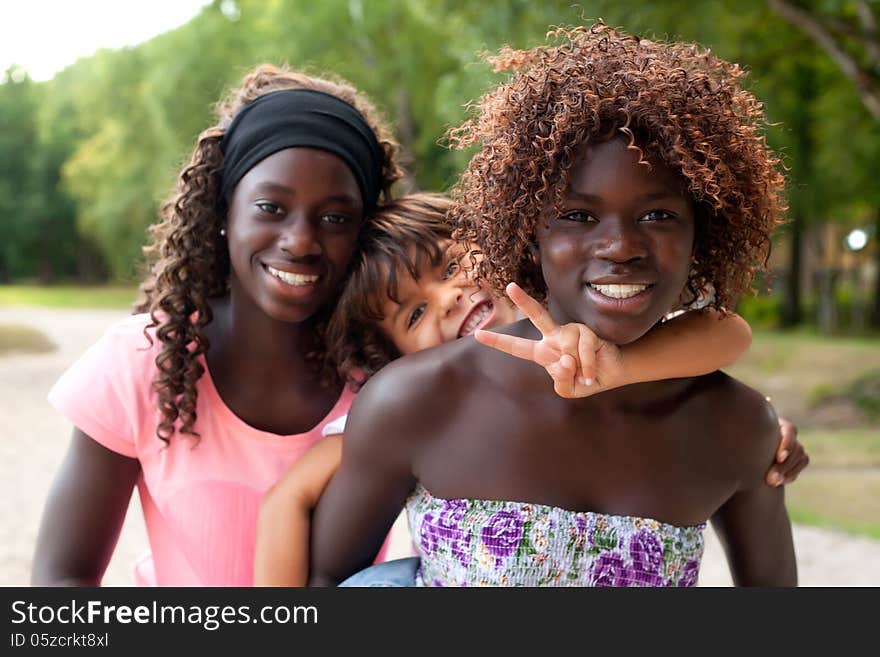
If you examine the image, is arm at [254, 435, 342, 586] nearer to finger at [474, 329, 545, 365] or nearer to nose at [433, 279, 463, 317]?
nose at [433, 279, 463, 317]

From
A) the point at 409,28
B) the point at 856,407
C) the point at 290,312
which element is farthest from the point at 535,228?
the point at 409,28

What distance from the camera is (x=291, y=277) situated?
2045mm

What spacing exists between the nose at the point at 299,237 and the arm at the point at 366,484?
356 mm

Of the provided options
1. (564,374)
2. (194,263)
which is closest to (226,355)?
(194,263)

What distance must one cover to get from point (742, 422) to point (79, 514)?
1.45 m

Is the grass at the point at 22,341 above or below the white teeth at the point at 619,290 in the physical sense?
above

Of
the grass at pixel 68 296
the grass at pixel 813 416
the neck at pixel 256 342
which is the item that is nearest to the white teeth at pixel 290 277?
the neck at pixel 256 342

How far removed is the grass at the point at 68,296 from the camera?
25.6 metres

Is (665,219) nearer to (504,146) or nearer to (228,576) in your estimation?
(504,146)

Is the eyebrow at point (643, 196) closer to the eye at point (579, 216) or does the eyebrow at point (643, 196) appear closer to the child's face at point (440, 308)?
the eye at point (579, 216)

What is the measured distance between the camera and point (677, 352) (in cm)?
171

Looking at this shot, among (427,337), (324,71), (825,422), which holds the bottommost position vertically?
(427,337)

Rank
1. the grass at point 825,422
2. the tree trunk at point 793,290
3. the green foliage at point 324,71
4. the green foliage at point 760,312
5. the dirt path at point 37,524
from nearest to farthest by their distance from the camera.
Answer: the dirt path at point 37,524 < the grass at point 825,422 < the green foliage at point 324,71 < the tree trunk at point 793,290 < the green foliage at point 760,312

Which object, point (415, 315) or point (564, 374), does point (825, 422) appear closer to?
point (415, 315)
